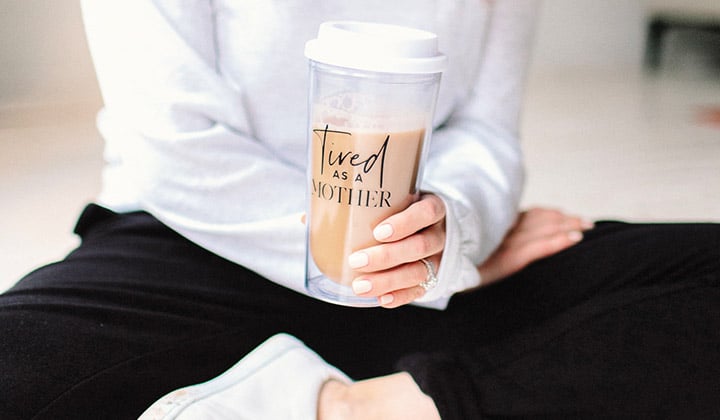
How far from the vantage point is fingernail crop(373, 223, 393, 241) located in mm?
621

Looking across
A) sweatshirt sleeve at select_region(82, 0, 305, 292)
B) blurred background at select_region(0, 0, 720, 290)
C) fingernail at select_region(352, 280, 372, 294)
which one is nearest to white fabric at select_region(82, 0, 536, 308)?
sweatshirt sleeve at select_region(82, 0, 305, 292)

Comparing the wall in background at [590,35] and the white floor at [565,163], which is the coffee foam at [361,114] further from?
the wall in background at [590,35]

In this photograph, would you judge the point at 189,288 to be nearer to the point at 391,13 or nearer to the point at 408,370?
the point at 408,370

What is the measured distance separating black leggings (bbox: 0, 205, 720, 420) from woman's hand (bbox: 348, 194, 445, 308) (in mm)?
89

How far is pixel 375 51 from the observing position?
534 mm

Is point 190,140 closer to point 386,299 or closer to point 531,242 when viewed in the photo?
point 386,299

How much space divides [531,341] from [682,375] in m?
0.13

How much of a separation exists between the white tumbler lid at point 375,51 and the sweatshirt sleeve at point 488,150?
23 cm

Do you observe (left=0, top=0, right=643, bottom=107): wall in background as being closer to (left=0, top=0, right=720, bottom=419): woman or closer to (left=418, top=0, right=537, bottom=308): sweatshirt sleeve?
(left=0, top=0, right=720, bottom=419): woman

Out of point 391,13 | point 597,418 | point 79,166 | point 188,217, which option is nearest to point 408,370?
point 597,418

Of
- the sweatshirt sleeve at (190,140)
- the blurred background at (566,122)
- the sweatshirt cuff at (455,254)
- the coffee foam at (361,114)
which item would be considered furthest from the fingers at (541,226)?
the blurred background at (566,122)

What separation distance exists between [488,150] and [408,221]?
0.31 metres

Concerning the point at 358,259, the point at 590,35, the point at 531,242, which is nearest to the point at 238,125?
the point at 358,259

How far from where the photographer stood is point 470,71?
3.12 feet
